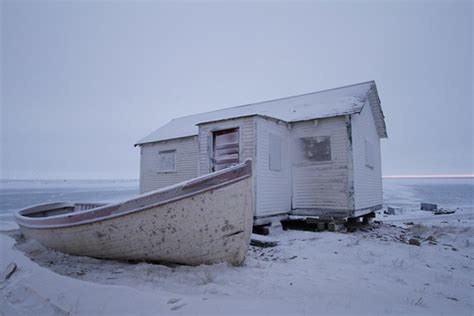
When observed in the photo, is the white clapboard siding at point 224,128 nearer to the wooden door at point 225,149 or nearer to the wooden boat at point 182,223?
the wooden door at point 225,149

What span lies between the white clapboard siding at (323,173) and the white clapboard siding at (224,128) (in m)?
2.42

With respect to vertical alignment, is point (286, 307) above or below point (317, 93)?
below

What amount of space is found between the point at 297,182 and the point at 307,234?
2310mm

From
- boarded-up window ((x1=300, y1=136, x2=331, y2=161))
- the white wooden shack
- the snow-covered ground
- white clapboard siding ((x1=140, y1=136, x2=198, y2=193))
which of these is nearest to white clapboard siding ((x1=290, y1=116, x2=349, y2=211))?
the white wooden shack

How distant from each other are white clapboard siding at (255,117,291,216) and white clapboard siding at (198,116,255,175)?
0.24m

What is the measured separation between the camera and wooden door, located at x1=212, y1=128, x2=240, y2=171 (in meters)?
9.74

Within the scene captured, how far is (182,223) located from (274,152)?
593 centimetres

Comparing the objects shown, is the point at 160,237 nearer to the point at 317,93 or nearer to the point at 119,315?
the point at 119,315

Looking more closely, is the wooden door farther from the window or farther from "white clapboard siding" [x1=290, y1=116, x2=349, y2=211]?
the window

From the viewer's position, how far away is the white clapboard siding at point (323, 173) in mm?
9891

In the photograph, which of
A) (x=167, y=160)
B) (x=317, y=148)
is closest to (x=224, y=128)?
(x=317, y=148)

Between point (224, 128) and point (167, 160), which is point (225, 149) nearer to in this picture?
point (224, 128)

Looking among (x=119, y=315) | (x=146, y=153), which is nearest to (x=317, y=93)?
(x=146, y=153)

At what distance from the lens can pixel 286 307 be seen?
10.3ft
